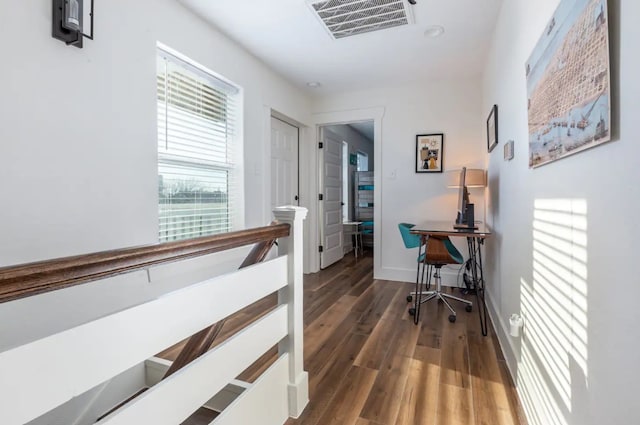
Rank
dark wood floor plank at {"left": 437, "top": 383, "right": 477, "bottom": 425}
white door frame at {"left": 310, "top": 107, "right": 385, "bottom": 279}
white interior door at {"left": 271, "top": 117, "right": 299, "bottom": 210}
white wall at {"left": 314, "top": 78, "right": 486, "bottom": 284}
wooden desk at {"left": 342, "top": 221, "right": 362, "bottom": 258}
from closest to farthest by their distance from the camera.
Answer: dark wood floor plank at {"left": 437, "top": 383, "right": 477, "bottom": 425} → white wall at {"left": 314, "top": 78, "right": 486, "bottom": 284} → white interior door at {"left": 271, "top": 117, "right": 299, "bottom": 210} → white door frame at {"left": 310, "top": 107, "right": 385, "bottom": 279} → wooden desk at {"left": 342, "top": 221, "right": 362, "bottom": 258}

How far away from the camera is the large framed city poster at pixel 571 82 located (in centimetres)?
83

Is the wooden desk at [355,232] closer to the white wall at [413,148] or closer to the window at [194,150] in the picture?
the white wall at [413,148]

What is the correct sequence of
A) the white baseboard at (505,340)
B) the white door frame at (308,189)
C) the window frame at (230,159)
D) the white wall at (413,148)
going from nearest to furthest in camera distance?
the white baseboard at (505,340) → the window frame at (230,159) → the white wall at (413,148) → the white door frame at (308,189)

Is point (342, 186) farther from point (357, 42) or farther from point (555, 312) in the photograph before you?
point (555, 312)

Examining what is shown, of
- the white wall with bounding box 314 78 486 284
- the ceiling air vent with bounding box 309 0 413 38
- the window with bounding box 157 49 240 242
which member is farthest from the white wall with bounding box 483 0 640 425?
the window with bounding box 157 49 240 242

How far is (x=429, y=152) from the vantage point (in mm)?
3805

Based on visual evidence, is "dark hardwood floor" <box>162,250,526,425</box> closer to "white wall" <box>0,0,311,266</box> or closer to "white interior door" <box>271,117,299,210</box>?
"white wall" <box>0,0,311,266</box>

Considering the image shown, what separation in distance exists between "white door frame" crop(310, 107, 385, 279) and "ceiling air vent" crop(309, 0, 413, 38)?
1.48 meters

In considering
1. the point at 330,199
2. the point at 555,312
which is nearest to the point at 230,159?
the point at 330,199

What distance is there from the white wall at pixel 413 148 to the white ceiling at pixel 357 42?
0.75ft

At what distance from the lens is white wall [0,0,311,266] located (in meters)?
1.39

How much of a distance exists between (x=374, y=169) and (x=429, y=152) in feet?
2.25

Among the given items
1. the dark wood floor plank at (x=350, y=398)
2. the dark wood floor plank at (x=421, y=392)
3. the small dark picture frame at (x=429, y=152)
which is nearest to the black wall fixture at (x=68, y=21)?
the dark wood floor plank at (x=350, y=398)

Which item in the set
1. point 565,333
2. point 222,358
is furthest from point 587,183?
point 222,358
